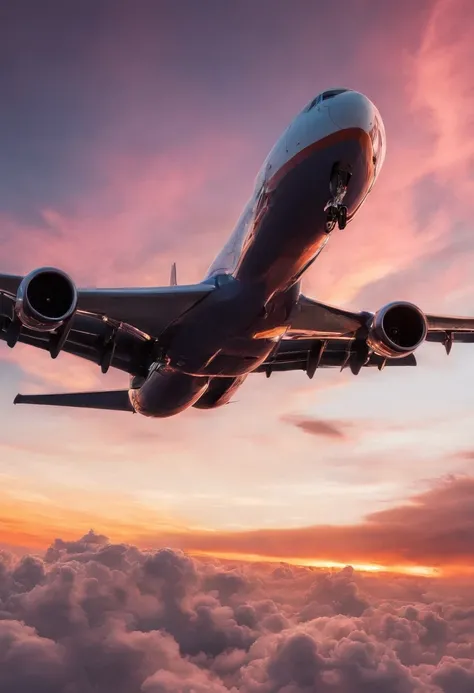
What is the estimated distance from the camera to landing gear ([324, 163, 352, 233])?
13.2m

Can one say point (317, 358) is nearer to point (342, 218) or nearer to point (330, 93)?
point (342, 218)

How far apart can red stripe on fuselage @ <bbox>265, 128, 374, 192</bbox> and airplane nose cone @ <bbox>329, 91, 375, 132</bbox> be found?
0.13 meters

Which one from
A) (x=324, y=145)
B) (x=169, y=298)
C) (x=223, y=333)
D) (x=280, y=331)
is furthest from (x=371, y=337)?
(x=324, y=145)

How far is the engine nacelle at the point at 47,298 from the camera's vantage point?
15.6 metres

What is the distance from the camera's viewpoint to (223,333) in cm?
1717

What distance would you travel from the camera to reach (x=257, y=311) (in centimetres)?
1650

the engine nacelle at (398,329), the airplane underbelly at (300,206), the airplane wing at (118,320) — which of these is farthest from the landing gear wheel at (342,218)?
the engine nacelle at (398,329)

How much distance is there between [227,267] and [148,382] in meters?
5.85

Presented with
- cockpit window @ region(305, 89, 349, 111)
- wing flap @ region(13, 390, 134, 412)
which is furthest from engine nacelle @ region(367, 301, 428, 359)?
wing flap @ region(13, 390, 134, 412)

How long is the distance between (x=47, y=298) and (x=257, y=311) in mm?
5626

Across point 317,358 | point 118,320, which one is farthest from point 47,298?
point 317,358

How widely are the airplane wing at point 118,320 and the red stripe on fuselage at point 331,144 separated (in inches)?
173

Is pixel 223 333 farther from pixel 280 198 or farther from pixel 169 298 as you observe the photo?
pixel 280 198

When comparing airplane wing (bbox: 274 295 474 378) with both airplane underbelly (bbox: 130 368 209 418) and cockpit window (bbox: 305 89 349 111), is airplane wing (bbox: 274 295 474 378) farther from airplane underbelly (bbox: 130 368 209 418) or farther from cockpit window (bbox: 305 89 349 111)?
cockpit window (bbox: 305 89 349 111)
